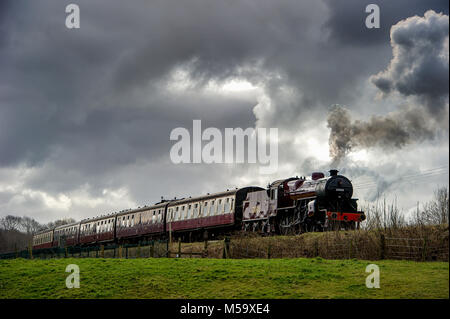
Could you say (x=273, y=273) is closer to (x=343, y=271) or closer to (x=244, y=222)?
(x=343, y=271)

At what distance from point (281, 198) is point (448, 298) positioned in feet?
63.7

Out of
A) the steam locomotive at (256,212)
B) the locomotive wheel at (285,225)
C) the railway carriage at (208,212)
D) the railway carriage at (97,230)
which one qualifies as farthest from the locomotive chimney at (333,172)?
the railway carriage at (97,230)

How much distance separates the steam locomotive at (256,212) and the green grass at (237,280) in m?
6.65

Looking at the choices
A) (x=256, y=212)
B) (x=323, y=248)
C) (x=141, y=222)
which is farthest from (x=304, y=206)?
(x=141, y=222)

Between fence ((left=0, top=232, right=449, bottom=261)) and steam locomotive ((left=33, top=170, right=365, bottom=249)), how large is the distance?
1.66 m

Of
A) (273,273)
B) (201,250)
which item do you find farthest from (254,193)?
(273,273)

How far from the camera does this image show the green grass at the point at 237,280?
1686 centimetres

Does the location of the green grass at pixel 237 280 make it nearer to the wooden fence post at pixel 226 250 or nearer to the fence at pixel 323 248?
the fence at pixel 323 248

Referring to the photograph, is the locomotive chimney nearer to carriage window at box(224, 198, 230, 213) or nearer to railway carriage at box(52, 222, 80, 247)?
carriage window at box(224, 198, 230, 213)

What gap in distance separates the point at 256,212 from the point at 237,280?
15.6 metres

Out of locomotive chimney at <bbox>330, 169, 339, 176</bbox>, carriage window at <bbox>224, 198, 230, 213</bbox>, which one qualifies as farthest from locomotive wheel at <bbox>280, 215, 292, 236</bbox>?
carriage window at <bbox>224, 198, 230, 213</bbox>

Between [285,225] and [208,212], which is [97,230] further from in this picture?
[285,225]

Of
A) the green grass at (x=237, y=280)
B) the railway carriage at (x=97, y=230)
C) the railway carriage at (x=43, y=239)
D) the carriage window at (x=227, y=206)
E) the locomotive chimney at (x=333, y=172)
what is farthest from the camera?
the railway carriage at (x=43, y=239)
